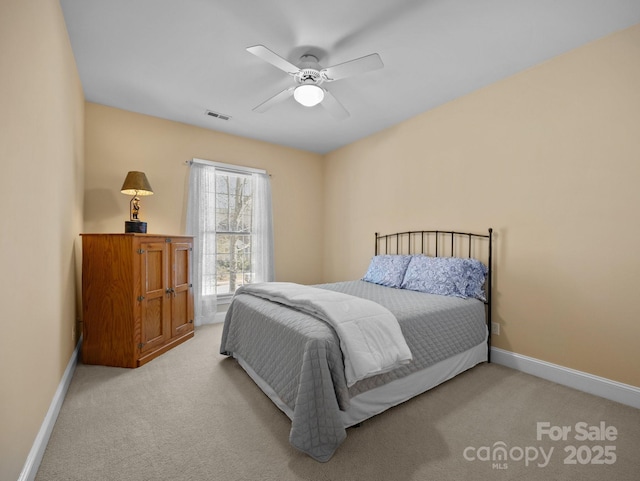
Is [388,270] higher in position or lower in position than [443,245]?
lower

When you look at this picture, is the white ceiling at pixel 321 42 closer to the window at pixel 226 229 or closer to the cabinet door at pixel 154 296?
the window at pixel 226 229

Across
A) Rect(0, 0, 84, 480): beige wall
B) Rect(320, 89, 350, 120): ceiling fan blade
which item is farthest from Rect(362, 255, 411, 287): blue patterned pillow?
Rect(0, 0, 84, 480): beige wall

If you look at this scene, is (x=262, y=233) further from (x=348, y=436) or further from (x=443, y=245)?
(x=348, y=436)

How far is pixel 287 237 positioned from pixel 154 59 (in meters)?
2.90

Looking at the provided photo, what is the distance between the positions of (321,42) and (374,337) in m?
2.24

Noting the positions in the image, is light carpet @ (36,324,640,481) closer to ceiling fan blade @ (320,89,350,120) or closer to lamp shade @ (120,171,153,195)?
lamp shade @ (120,171,153,195)

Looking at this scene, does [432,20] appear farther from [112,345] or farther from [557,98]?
[112,345]

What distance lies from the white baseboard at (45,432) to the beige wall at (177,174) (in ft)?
5.93

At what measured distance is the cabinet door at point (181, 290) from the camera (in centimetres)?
316

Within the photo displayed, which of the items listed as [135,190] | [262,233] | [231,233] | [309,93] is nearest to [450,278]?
[309,93]

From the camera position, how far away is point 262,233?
4500 mm

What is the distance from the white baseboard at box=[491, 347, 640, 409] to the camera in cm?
210

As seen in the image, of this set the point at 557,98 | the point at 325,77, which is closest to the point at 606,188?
the point at 557,98

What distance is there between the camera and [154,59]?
2535 mm
